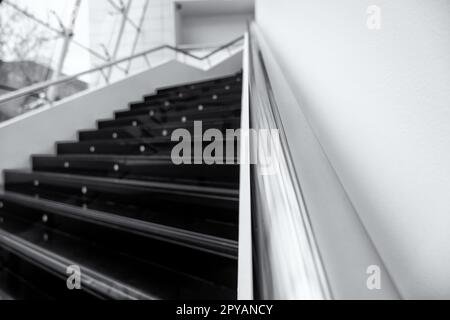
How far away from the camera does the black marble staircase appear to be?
106 cm

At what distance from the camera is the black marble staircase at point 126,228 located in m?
1.06

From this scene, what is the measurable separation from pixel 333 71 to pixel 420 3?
38cm

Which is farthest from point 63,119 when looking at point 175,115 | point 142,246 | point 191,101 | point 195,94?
point 142,246

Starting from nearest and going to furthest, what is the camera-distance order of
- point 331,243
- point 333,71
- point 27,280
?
1. point 331,243
2. point 333,71
3. point 27,280

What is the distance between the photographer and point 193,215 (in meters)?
1.39

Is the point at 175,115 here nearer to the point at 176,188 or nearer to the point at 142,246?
the point at 176,188

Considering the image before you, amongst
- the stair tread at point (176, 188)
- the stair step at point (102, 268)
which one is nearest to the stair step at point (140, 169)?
the stair tread at point (176, 188)

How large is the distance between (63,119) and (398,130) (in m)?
2.93

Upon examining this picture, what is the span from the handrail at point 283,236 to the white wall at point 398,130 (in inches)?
2.3

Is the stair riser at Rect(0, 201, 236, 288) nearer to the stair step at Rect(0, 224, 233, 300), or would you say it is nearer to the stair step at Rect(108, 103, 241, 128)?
the stair step at Rect(0, 224, 233, 300)

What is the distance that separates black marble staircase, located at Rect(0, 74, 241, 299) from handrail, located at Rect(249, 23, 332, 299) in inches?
26.4

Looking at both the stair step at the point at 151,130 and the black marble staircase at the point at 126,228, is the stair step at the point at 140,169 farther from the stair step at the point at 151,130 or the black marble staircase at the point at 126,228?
the stair step at the point at 151,130

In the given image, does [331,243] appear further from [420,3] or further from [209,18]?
[209,18]
